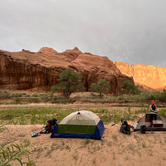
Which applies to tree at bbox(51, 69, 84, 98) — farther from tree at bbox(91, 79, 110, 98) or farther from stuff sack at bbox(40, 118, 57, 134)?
stuff sack at bbox(40, 118, 57, 134)

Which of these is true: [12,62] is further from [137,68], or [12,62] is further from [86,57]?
[137,68]

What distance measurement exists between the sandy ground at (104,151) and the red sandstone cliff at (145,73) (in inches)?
4450

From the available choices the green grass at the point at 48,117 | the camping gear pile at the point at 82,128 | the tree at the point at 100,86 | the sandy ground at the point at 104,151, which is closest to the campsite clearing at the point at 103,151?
the sandy ground at the point at 104,151

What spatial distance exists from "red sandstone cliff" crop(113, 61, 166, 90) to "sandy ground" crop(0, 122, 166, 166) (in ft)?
371

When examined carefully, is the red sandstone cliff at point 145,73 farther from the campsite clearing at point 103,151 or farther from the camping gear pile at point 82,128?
the campsite clearing at point 103,151

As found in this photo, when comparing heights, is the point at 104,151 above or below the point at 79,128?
below

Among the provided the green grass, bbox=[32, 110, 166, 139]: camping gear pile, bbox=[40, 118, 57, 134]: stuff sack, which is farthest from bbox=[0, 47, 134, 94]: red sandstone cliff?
bbox=[32, 110, 166, 139]: camping gear pile

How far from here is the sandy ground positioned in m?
3.61

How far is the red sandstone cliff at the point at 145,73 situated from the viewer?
107 m

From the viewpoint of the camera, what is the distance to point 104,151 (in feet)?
13.7


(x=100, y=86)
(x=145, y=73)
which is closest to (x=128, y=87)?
(x=100, y=86)

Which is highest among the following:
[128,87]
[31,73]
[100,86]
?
[31,73]

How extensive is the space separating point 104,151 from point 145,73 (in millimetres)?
135047

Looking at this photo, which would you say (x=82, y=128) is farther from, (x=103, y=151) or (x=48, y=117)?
(x=48, y=117)
